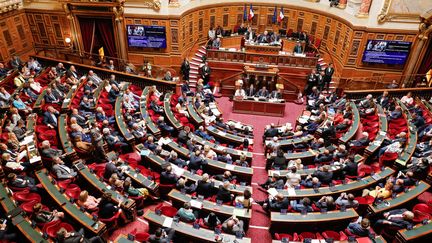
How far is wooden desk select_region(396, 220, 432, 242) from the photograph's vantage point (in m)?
6.20

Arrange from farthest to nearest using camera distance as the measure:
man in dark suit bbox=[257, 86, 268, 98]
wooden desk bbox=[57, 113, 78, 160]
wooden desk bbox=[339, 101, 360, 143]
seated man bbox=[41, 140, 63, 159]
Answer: man in dark suit bbox=[257, 86, 268, 98] < wooden desk bbox=[339, 101, 360, 143] < wooden desk bbox=[57, 113, 78, 160] < seated man bbox=[41, 140, 63, 159]

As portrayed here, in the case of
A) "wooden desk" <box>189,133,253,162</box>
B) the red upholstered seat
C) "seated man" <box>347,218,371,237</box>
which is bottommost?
"wooden desk" <box>189,133,253,162</box>

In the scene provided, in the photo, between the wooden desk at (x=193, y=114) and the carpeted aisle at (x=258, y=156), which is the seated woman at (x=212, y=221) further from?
the wooden desk at (x=193, y=114)

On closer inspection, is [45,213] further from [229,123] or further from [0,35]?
[0,35]

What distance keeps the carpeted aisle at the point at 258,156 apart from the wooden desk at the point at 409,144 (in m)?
3.68

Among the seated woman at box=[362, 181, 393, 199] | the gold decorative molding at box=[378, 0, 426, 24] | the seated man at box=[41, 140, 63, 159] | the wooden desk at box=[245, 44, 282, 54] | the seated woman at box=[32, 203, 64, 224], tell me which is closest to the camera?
the seated woman at box=[32, 203, 64, 224]

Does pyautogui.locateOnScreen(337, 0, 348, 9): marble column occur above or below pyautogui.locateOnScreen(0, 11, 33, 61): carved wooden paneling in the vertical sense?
above

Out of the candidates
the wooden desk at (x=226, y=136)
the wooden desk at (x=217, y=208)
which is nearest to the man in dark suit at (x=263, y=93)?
the wooden desk at (x=226, y=136)

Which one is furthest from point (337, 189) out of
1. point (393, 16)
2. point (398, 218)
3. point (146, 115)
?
point (393, 16)

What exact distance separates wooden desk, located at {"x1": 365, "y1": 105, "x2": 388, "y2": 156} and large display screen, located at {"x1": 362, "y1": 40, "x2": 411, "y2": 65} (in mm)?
3797

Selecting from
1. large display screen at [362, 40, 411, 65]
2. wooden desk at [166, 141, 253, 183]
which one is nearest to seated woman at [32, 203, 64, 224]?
wooden desk at [166, 141, 253, 183]

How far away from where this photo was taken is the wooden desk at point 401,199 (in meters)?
6.96

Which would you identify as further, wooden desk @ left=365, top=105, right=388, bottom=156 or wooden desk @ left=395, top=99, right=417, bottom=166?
wooden desk @ left=365, top=105, right=388, bottom=156

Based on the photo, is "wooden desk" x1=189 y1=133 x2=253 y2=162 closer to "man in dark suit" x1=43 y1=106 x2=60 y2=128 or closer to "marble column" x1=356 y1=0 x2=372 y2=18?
"man in dark suit" x1=43 y1=106 x2=60 y2=128
